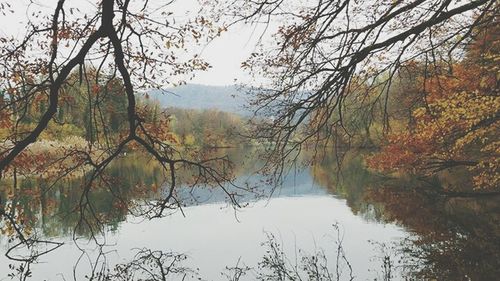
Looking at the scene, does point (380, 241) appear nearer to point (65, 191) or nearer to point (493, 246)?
point (493, 246)

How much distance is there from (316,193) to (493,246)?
12.6 metres

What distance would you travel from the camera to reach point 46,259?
10.1 m

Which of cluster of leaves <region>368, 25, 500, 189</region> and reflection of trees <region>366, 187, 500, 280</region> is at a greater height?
cluster of leaves <region>368, 25, 500, 189</region>

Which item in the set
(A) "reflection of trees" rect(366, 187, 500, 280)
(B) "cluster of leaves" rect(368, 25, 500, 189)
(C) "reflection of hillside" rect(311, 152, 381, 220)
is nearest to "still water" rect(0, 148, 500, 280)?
(A) "reflection of trees" rect(366, 187, 500, 280)

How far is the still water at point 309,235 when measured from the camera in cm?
888

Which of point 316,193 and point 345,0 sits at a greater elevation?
point 345,0

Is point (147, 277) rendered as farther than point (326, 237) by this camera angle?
No

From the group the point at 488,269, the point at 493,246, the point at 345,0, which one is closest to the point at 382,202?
the point at 493,246

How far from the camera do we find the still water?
29.1 ft

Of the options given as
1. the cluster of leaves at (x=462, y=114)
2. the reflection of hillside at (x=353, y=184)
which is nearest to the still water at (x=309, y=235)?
the reflection of hillside at (x=353, y=184)

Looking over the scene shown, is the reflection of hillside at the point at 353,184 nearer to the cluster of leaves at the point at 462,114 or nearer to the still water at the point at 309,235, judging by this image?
the still water at the point at 309,235

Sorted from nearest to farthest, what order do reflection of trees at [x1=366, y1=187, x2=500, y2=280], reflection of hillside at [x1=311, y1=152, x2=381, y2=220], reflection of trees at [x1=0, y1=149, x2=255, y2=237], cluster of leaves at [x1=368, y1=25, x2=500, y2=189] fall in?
reflection of trees at [x1=366, y1=187, x2=500, y2=280] < cluster of leaves at [x1=368, y1=25, x2=500, y2=189] < reflection of trees at [x1=0, y1=149, x2=255, y2=237] < reflection of hillside at [x1=311, y1=152, x2=381, y2=220]

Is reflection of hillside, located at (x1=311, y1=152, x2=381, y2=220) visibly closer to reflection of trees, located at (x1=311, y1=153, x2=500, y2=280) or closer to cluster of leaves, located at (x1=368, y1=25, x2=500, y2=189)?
reflection of trees, located at (x1=311, y1=153, x2=500, y2=280)

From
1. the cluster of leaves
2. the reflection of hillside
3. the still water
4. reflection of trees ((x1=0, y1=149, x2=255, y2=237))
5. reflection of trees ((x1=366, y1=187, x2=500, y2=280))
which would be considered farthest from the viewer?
the reflection of hillside
